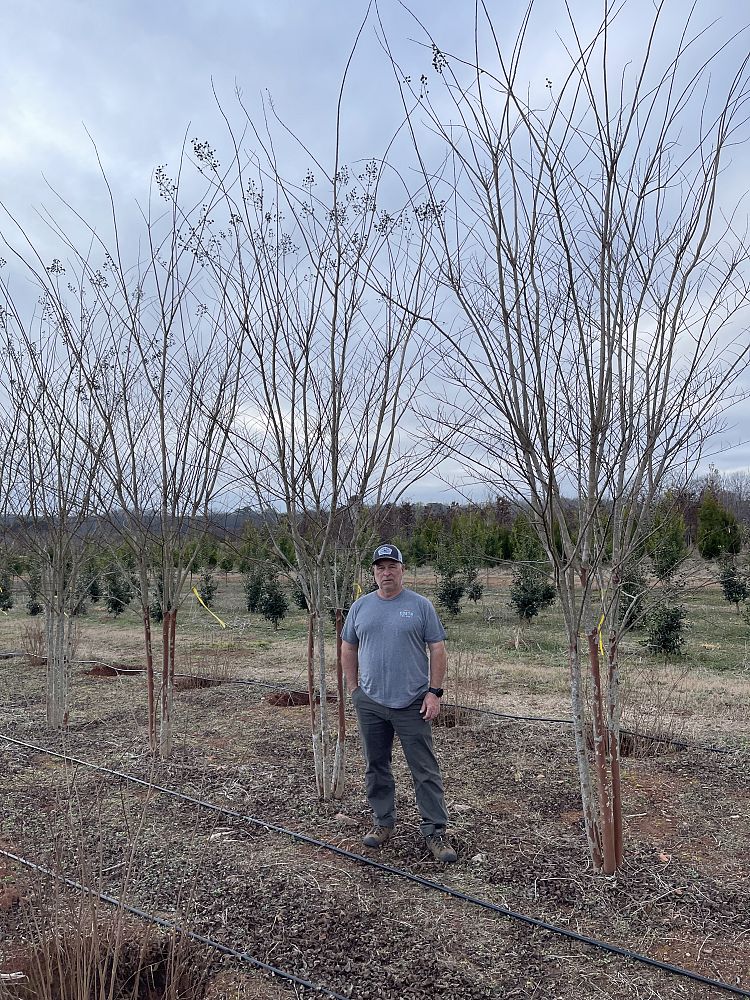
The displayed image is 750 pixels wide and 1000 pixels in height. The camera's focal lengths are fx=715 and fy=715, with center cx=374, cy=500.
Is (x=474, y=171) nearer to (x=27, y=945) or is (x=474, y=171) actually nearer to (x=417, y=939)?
(x=417, y=939)

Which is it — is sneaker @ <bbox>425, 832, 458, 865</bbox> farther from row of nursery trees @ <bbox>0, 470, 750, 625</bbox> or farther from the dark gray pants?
row of nursery trees @ <bbox>0, 470, 750, 625</bbox>

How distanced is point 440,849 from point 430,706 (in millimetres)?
677

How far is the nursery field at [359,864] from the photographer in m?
2.44

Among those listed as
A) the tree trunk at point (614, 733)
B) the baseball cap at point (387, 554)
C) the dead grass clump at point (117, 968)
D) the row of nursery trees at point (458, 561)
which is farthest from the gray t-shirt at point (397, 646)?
the row of nursery trees at point (458, 561)

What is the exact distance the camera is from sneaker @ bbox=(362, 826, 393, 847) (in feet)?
11.6

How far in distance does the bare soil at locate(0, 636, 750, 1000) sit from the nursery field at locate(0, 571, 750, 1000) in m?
0.01

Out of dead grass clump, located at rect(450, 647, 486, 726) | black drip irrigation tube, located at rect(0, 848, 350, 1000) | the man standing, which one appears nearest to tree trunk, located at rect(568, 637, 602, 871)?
the man standing

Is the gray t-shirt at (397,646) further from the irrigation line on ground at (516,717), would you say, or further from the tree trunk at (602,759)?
the irrigation line on ground at (516,717)

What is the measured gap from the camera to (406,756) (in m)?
3.45

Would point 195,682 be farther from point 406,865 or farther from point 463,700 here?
point 406,865

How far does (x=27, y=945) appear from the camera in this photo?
2451 mm

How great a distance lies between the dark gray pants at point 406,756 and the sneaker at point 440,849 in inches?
1.2

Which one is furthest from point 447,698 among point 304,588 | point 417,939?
point 417,939

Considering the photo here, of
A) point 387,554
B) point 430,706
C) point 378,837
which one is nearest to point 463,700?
point 378,837
